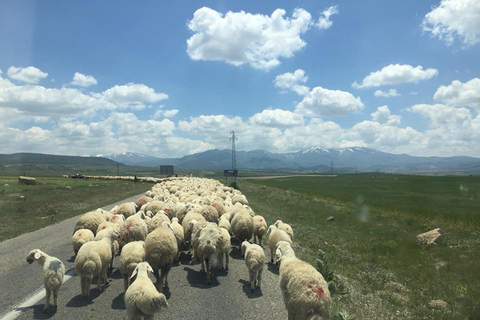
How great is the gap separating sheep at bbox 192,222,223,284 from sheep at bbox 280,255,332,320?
3819 mm

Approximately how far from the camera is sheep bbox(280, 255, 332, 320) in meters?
6.62

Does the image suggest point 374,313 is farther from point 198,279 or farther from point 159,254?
point 159,254

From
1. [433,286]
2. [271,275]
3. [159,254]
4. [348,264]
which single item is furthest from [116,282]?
[433,286]

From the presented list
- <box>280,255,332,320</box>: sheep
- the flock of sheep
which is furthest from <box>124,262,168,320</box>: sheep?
<box>280,255,332,320</box>: sheep

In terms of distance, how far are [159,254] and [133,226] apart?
3211 millimetres

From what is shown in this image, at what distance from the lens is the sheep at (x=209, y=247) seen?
10.8 metres

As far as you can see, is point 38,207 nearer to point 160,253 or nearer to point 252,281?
point 160,253

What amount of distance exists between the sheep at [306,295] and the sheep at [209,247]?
382 centimetres

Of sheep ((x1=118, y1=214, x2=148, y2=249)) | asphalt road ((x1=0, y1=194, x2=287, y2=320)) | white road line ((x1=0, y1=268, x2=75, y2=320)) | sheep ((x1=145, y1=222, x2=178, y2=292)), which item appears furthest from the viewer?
sheep ((x1=118, y1=214, x2=148, y2=249))

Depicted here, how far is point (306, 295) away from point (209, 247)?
478 centimetres

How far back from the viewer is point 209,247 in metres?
10.8

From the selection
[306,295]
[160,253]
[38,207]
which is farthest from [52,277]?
[38,207]

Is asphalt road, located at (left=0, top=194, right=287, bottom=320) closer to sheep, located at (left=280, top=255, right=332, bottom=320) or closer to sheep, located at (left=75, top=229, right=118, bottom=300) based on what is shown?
sheep, located at (left=75, top=229, right=118, bottom=300)

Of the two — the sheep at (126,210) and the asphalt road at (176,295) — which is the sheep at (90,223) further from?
the sheep at (126,210)
